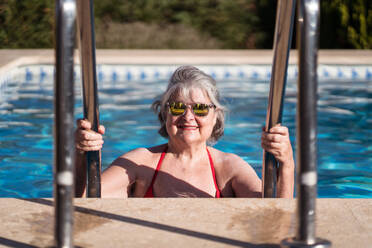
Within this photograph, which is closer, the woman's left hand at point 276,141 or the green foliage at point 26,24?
the woman's left hand at point 276,141

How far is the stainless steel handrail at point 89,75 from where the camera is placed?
5.83ft

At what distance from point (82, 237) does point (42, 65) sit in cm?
A: 821

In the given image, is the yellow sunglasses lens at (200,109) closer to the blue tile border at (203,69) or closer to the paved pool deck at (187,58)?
the blue tile border at (203,69)

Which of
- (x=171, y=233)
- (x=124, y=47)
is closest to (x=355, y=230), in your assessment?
(x=171, y=233)

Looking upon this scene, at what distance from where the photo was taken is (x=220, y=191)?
142 inches

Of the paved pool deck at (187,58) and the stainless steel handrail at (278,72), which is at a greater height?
the paved pool deck at (187,58)

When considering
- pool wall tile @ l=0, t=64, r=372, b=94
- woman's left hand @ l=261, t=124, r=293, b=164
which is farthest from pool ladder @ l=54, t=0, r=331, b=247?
pool wall tile @ l=0, t=64, r=372, b=94

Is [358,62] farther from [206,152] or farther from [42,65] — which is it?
[206,152]

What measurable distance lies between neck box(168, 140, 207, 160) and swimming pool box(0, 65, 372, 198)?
1.45m

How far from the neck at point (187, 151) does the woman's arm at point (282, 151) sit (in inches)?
32.8

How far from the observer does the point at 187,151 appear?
3629 mm

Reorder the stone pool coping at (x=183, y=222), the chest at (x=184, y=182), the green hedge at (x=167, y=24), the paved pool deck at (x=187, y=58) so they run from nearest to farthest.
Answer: the stone pool coping at (x=183, y=222)
the chest at (x=184, y=182)
the paved pool deck at (x=187, y=58)
the green hedge at (x=167, y=24)

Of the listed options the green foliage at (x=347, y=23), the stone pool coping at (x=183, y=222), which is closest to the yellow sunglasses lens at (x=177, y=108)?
the stone pool coping at (x=183, y=222)

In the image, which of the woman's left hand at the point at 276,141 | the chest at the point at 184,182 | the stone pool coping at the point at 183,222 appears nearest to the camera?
the stone pool coping at the point at 183,222
